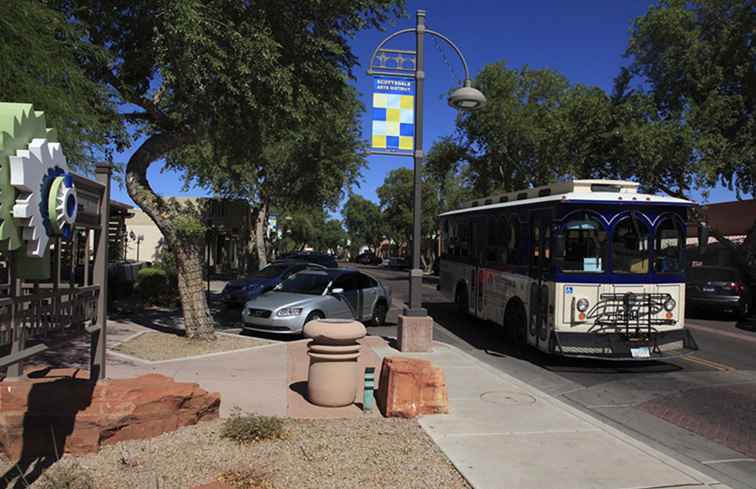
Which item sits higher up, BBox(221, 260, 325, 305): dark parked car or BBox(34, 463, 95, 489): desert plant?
BBox(221, 260, 325, 305): dark parked car

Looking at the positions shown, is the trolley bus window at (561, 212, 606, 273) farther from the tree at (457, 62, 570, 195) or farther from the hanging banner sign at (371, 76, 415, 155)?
the tree at (457, 62, 570, 195)

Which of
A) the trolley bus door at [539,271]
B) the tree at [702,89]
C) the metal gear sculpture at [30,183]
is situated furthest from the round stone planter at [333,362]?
the tree at [702,89]

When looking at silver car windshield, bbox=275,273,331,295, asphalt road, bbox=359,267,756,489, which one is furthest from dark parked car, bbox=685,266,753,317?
silver car windshield, bbox=275,273,331,295

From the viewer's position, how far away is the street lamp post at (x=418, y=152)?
1055 cm

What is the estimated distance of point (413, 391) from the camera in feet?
21.1

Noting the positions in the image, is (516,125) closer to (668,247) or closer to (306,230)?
(668,247)

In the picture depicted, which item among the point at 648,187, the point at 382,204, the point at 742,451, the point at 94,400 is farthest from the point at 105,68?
the point at 382,204

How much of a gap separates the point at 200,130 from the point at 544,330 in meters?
7.16

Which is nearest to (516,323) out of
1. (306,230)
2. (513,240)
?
(513,240)

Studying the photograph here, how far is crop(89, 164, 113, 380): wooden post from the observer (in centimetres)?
521

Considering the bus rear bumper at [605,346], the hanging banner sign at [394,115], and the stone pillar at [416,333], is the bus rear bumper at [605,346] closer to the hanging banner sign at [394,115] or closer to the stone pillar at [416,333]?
the stone pillar at [416,333]

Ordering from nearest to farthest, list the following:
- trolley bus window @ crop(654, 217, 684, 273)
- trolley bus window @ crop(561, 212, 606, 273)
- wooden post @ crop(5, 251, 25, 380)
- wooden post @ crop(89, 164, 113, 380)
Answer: wooden post @ crop(5, 251, 25, 380), wooden post @ crop(89, 164, 113, 380), trolley bus window @ crop(561, 212, 606, 273), trolley bus window @ crop(654, 217, 684, 273)

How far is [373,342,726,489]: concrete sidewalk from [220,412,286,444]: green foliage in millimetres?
1527

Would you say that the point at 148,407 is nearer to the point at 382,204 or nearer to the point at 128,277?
the point at 128,277
